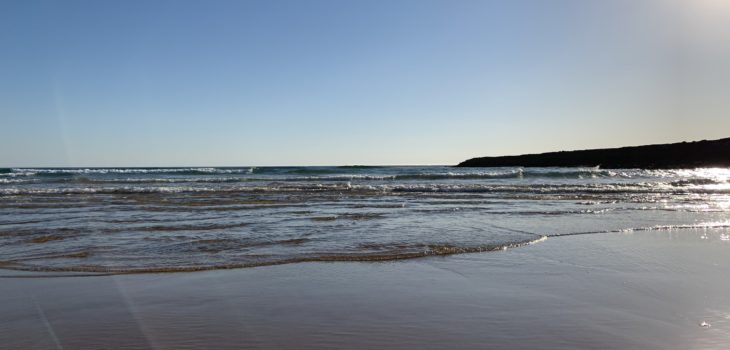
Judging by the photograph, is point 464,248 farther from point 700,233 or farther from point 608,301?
point 700,233

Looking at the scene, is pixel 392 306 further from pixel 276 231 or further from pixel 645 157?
pixel 645 157

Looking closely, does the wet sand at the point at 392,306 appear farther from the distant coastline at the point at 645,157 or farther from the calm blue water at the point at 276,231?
the distant coastline at the point at 645,157

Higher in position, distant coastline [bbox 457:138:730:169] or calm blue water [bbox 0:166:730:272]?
distant coastline [bbox 457:138:730:169]

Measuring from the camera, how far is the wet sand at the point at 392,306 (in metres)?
3.38

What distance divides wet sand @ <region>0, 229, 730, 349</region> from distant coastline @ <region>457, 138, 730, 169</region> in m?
64.3

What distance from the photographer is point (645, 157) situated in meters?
67.5

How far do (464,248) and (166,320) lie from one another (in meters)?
4.36

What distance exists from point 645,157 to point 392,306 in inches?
2879

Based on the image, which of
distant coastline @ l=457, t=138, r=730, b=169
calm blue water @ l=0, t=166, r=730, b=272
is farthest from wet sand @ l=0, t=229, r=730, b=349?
distant coastline @ l=457, t=138, r=730, b=169

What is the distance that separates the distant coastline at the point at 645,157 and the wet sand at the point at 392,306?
64.3m

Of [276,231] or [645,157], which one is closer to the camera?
[276,231]

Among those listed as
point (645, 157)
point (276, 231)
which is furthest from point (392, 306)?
point (645, 157)

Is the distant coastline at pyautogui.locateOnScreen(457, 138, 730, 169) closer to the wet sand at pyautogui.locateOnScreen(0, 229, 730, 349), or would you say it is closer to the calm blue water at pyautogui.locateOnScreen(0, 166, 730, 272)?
the calm blue water at pyautogui.locateOnScreen(0, 166, 730, 272)

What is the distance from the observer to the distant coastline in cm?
6112
